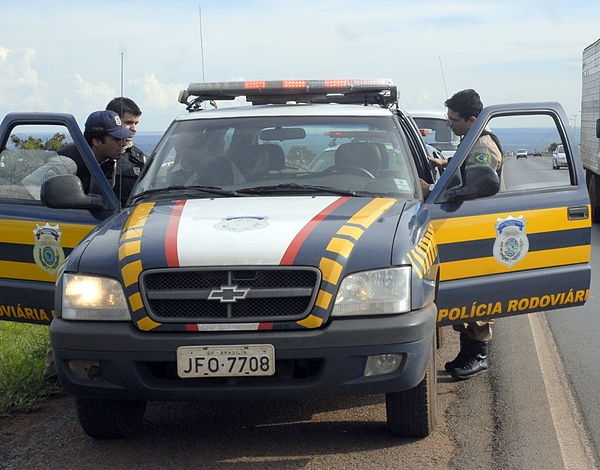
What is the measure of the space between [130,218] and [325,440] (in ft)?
4.98

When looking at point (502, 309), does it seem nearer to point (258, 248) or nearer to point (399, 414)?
point (399, 414)

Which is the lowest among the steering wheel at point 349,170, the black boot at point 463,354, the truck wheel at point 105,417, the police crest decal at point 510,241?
the black boot at point 463,354

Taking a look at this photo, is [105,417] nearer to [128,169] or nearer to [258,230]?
[258,230]

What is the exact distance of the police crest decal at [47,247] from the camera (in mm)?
6172

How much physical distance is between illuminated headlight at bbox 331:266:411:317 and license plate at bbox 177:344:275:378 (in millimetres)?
367

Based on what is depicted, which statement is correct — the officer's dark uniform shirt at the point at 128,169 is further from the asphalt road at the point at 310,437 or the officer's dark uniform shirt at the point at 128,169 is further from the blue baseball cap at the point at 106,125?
the asphalt road at the point at 310,437

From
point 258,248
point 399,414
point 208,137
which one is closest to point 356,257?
point 258,248

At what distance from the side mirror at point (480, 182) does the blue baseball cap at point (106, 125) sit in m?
2.39

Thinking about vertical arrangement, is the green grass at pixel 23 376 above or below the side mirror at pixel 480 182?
below

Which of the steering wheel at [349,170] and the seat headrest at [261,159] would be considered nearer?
the steering wheel at [349,170]

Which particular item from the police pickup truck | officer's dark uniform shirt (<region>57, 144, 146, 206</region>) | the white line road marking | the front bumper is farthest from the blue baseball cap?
the white line road marking

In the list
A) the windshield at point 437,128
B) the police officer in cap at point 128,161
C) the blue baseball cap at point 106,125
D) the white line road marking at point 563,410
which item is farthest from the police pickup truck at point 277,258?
the windshield at point 437,128

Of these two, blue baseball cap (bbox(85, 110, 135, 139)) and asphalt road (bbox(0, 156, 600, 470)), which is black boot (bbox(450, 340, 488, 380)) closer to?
asphalt road (bbox(0, 156, 600, 470))

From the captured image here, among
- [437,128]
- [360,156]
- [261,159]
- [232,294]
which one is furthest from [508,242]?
[437,128]
